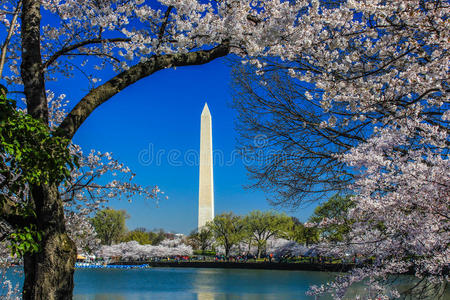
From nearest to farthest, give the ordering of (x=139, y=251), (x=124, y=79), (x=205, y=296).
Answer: (x=124, y=79) → (x=205, y=296) → (x=139, y=251)

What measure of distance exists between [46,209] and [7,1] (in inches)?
97.8

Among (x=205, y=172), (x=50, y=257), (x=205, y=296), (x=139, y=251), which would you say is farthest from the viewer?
(x=139, y=251)

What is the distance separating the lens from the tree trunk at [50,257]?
271 centimetres

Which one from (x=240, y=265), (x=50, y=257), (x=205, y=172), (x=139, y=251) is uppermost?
(x=205, y=172)

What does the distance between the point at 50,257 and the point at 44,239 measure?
0.46 feet

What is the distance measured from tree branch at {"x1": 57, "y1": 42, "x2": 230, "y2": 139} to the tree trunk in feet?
1.69

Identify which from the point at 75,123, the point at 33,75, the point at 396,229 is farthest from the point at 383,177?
the point at 33,75

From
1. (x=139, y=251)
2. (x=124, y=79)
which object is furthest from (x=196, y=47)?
(x=139, y=251)

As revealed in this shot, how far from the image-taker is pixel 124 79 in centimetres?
325

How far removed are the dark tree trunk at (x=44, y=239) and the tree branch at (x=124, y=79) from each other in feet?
0.72

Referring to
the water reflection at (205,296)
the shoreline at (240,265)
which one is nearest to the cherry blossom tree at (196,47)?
the water reflection at (205,296)

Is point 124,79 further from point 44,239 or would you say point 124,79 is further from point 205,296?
point 205,296

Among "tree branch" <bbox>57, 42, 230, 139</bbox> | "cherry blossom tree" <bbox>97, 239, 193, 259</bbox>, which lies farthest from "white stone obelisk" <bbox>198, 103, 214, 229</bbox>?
"tree branch" <bbox>57, 42, 230, 139</bbox>

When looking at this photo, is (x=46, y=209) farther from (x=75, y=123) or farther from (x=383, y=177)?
(x=383, y=177)
